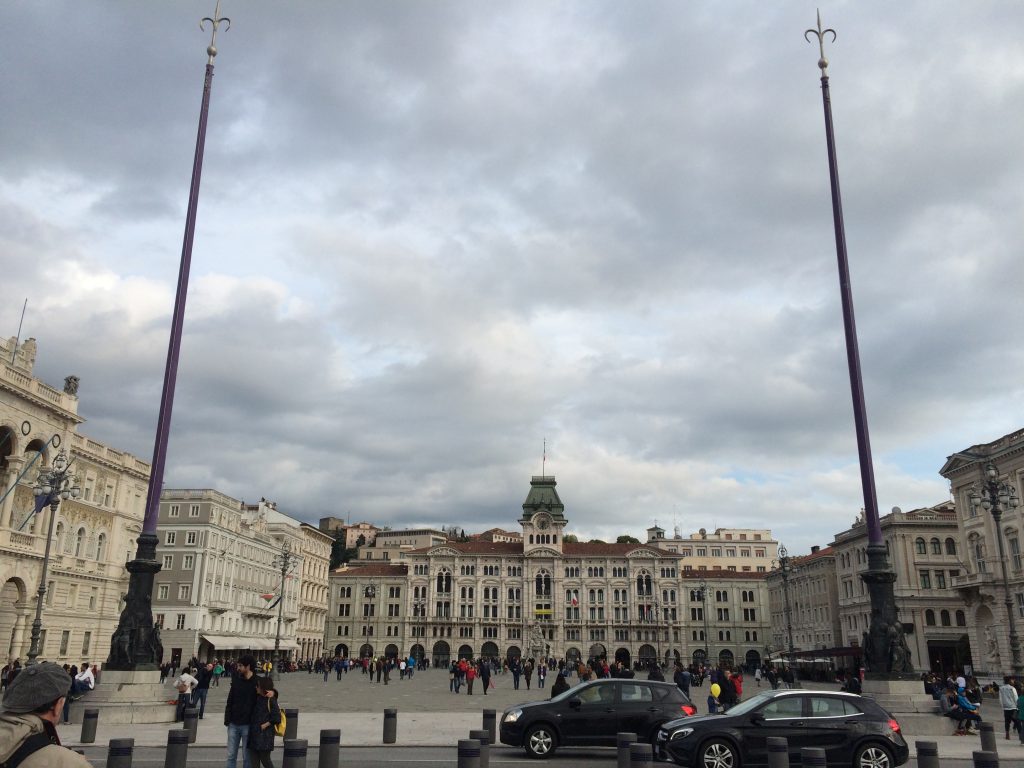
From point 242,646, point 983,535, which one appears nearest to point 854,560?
point 983,535

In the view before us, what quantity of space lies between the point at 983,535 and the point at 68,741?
180 feet

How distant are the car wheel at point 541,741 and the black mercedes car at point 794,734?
105 inches

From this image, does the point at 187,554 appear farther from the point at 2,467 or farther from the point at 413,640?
the point at 413,640

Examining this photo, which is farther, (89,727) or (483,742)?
(89,727)

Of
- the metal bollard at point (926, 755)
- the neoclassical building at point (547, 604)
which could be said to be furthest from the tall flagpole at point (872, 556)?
the neoclassical building at point (547, 604)

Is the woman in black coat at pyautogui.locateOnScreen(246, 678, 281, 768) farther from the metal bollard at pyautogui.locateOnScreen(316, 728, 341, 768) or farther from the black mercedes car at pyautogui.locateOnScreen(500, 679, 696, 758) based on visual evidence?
the black mercedes car at pyautogui.locateOnScreen(500, 679, 696, 758)

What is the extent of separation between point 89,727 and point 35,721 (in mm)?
15297

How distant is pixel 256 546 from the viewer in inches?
3135

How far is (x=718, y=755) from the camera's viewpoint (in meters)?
13.4

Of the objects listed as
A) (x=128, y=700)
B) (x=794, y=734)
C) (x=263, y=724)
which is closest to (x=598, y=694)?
(x=794, y=734)

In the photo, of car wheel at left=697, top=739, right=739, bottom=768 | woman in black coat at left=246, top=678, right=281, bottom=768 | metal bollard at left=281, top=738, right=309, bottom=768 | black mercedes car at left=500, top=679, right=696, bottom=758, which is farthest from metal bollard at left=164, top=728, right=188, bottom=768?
car wheel at left=697, top=739, right=739, bottom=768

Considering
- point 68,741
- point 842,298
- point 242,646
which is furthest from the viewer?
point 242,646

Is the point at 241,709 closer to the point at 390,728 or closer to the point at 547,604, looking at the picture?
the point at 390,728

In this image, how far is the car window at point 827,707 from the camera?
548 inches
